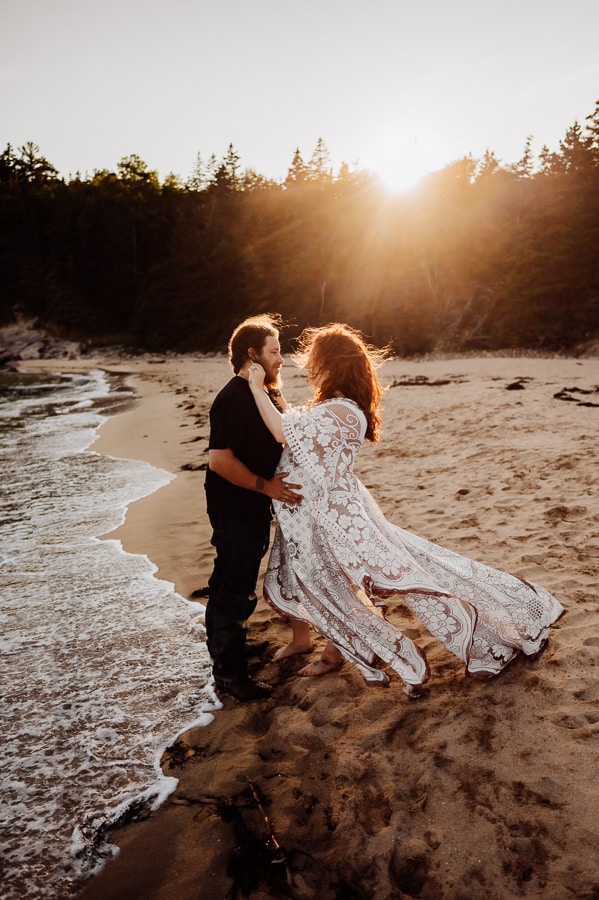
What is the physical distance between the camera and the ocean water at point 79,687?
8.20ft

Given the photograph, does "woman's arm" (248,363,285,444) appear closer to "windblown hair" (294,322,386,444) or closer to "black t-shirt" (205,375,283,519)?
"black t-shirt" (205,375,283,519)

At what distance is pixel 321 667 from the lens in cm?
344

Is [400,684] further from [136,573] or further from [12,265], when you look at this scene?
[12,265]

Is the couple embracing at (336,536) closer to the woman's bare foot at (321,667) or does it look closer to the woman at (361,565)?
the woman at (361,565)

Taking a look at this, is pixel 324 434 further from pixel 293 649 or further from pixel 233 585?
pixel 293 649

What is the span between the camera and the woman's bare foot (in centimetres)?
343

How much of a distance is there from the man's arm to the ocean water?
1.36m

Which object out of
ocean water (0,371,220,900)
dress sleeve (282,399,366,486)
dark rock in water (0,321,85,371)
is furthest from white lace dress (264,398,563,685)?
dark rock in water (0,321,85,371)

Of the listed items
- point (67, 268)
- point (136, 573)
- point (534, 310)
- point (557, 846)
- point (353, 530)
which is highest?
point (67, 268)

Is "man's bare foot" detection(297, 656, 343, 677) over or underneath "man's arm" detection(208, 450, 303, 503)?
underneath

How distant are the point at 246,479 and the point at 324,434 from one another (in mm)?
496

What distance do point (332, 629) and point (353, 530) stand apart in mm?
598

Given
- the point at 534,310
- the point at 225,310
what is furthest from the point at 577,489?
the point at 225,310

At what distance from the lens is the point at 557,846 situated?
206 cm
